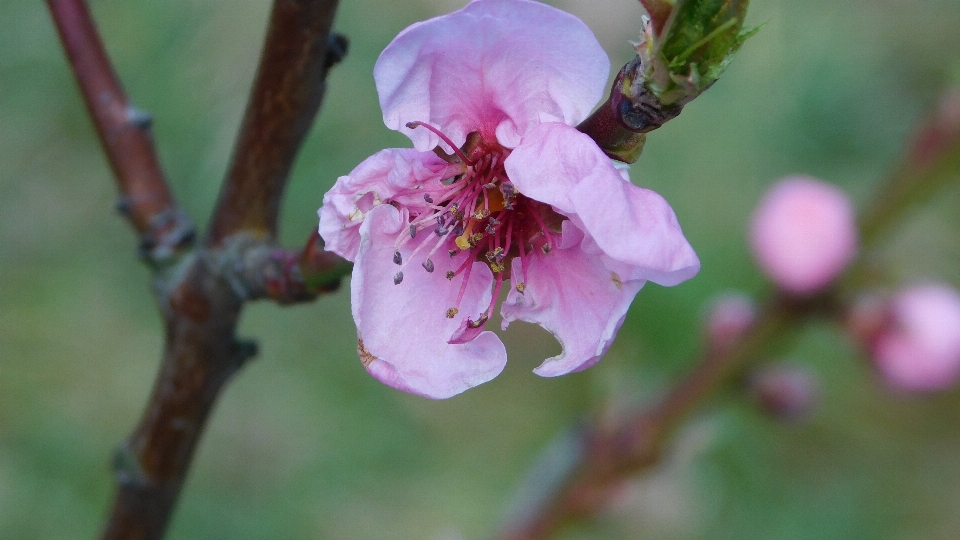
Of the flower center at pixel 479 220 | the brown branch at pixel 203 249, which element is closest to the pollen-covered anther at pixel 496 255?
the flower center at pixel 479 220

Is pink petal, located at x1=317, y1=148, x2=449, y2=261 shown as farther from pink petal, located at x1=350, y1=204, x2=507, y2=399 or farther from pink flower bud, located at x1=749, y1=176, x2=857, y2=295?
pink flower bud, located at x1=749, y1=176, x2=857, y2=295

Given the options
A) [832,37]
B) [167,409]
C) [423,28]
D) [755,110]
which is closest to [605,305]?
[423,28]

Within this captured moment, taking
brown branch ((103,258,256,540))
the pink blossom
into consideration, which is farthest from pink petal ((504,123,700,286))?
brown branch ((103,258,256,540))

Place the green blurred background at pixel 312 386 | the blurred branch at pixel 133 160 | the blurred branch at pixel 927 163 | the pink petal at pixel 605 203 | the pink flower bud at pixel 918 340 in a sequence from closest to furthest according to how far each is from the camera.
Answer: the pink petal at pixel 605 203, the blurred branch at pixel 133 160, the blurred branch at pixel 927 163, the pink flower bud at pixel 918 340, the green blurred background at pixel 312 386

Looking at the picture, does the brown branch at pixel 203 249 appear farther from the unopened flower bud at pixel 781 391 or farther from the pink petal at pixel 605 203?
the unopened flower bud at pixel 781 391

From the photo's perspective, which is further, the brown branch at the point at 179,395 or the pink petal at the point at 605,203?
the brown branch at the point at 179,395

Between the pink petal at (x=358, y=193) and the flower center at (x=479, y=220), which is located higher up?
the pink petal at (x=358, y=193)
